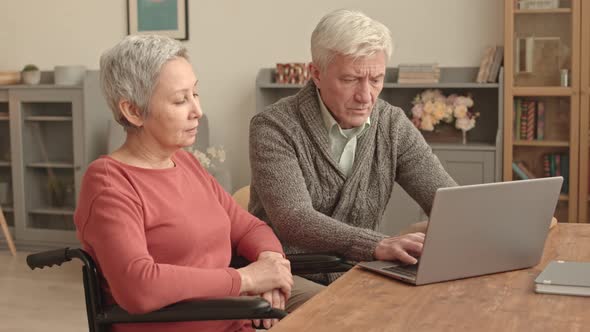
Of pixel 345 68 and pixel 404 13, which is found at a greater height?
pixel 404 13

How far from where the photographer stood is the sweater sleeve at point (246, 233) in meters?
2.00

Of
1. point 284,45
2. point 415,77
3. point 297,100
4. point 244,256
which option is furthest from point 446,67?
point 244,256

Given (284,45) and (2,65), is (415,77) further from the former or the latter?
(2,65)

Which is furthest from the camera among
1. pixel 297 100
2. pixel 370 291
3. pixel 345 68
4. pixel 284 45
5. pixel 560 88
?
pixel 284 45

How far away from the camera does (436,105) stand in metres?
4.71

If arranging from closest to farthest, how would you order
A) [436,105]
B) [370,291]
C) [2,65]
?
[370,291] → [436,105] → [2,65]

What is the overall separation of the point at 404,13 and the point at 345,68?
2879 mm

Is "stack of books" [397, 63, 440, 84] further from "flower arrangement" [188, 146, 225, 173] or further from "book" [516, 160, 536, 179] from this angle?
"flower arrangement" [188, 146, 225, 173]

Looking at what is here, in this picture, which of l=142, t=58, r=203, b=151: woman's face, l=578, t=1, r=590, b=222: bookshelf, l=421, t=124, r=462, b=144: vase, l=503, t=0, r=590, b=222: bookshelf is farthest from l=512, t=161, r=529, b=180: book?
l=142, t=58, r=203, b=151: woman's face

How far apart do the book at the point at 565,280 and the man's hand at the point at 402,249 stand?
0.89 feet

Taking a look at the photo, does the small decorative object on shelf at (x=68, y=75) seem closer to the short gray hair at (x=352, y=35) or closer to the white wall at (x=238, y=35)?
the white wall at (x=238, y=35)

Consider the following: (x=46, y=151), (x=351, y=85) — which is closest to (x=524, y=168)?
(x=351, y=85)

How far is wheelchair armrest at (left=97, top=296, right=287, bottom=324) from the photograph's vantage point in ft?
5.22

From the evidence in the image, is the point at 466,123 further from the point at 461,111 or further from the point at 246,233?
the point at 246,233
